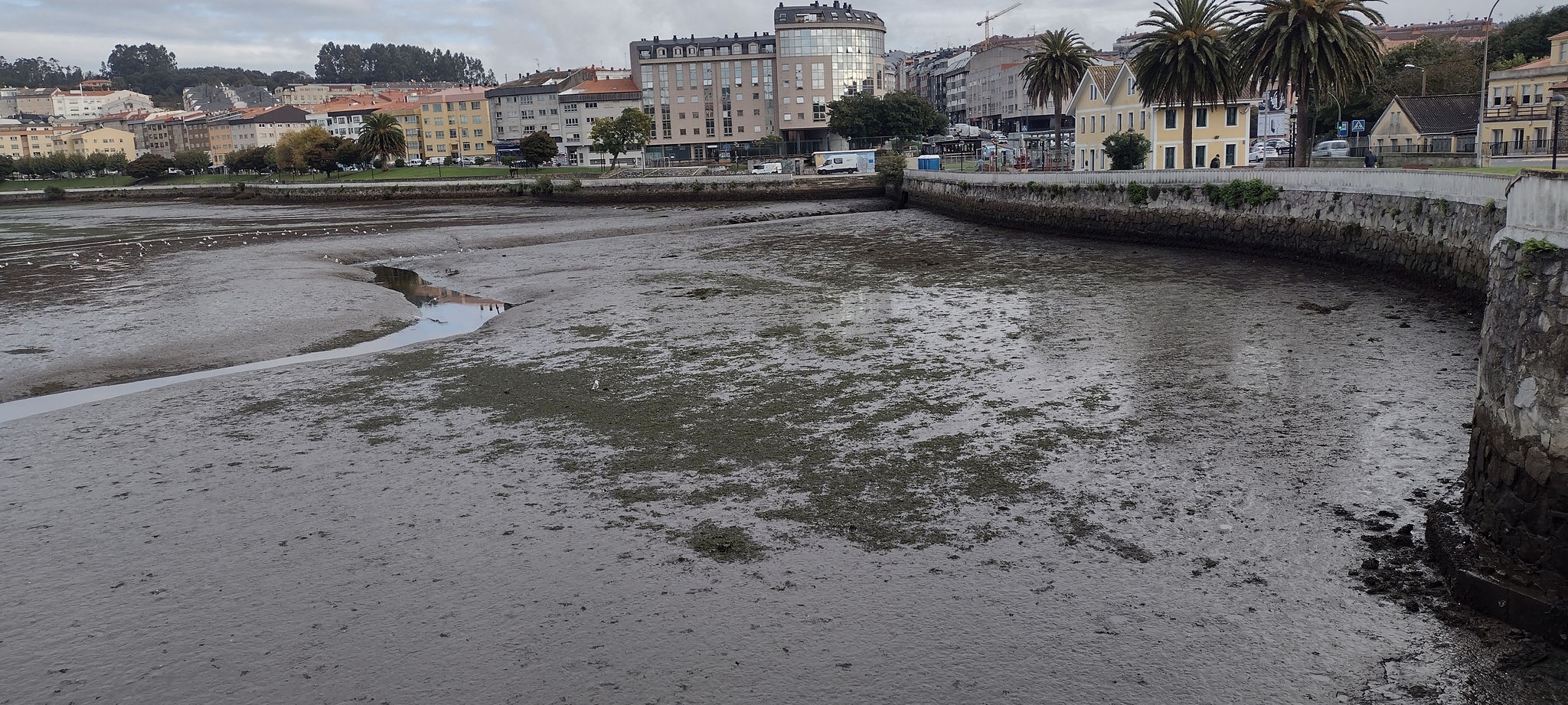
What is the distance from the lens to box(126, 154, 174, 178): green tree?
13900 centimetres

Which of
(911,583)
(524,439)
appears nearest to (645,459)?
(524,439)

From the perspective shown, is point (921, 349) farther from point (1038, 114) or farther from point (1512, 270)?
point (1038, 114)

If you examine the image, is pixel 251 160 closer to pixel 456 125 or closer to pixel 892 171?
pixel 456 125

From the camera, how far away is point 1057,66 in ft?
210

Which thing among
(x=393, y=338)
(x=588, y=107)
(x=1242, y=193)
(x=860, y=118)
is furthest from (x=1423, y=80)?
(x=588, y=107)

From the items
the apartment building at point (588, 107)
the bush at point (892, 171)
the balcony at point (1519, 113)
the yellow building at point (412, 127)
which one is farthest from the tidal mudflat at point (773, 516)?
the yellow building at point (412, 127)

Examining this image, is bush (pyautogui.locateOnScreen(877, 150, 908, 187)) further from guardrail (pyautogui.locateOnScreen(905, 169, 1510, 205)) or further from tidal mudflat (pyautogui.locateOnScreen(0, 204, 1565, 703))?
tidal mudflat (pyautogui.locateOnScreen(0, 204, 1565, 703))

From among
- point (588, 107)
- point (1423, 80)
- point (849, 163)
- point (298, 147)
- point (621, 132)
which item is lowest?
point (849, 163)

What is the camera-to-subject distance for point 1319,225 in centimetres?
3056

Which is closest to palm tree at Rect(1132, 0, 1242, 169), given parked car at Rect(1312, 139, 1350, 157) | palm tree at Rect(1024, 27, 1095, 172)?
palm tree at Rect(1024, 27, 1095, 172)

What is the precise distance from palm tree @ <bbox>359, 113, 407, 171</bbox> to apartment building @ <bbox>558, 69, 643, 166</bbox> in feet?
93.3

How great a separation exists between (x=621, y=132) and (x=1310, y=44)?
83.9m

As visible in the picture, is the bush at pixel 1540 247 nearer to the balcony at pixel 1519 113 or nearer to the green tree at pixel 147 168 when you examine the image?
the balcony at pixel 1519 113

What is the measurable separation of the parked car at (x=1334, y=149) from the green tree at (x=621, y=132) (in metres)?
66.9
